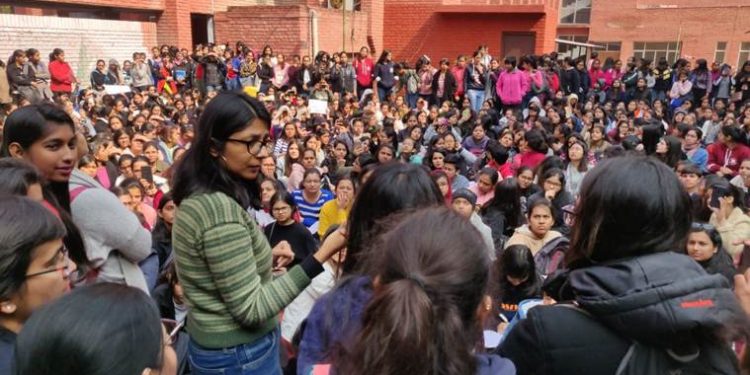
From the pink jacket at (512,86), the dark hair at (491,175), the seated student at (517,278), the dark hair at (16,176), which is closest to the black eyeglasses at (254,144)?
the dark hair at (16,176)

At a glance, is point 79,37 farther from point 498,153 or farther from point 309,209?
point 498,153

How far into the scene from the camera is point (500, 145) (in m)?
7.39

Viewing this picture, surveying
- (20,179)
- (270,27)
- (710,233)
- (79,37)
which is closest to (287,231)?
(20,179)

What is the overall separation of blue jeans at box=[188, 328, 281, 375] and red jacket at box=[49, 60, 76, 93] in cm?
1093

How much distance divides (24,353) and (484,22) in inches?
656

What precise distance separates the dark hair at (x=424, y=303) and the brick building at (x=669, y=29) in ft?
89.4

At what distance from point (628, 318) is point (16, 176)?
6.24 feet

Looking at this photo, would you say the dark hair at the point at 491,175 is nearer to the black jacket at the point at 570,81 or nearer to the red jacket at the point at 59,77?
the black jacket at the point at 570,81

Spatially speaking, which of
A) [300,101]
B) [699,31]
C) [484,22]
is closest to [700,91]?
[484,22]

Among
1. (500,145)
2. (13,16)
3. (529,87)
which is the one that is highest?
(13,16)

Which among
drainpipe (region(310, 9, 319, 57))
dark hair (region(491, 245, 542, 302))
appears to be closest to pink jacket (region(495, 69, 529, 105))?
drainpipe (region(310, 9, 319, 57))

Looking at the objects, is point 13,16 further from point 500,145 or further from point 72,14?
point 500,145

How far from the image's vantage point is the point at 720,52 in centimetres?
2667

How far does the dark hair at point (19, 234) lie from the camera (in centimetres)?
140
